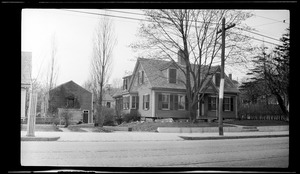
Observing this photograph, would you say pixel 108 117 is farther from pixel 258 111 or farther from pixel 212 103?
pixel 258 111

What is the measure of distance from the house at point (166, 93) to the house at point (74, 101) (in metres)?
4.39

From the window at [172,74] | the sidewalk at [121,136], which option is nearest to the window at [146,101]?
the window at [172,74]

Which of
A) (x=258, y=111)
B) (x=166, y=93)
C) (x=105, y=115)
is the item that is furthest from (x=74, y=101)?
(x=258, y=111)

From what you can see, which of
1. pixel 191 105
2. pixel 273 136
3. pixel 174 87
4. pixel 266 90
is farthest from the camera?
pixel 174 87

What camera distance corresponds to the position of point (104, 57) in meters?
16.0

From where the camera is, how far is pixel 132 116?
21.2 metres

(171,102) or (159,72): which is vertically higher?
(159,72)

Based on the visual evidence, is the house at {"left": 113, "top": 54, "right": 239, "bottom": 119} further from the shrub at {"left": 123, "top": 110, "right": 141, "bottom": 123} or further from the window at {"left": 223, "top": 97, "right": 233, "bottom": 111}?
the shrub at {"left": 123, "top": 110, "right": 141, "bottom": 123}

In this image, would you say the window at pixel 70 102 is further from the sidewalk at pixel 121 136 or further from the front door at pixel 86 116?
the sidewalk at pixel 121 136

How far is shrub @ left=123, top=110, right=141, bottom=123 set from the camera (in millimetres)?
20656

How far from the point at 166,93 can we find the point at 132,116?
3.22m
